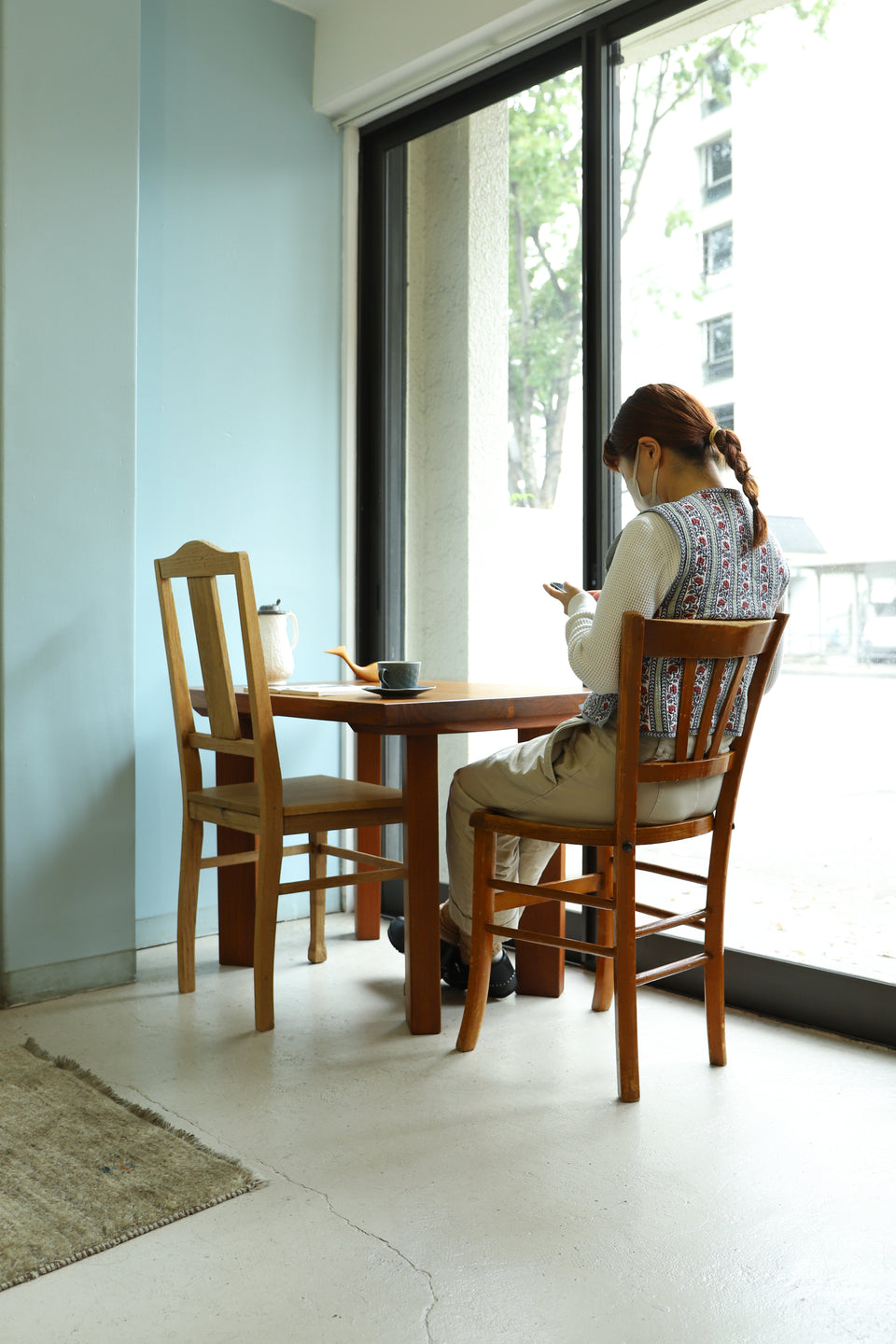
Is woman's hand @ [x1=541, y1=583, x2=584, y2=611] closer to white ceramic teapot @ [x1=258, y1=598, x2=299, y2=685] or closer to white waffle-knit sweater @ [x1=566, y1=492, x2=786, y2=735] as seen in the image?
white waffle-knit sweater @ [x1=566, y1=492, x2=786, y2=735]

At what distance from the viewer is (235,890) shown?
275cm

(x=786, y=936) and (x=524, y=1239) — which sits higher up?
(x=786, y=936)

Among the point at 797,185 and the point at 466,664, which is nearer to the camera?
the point at 797,185

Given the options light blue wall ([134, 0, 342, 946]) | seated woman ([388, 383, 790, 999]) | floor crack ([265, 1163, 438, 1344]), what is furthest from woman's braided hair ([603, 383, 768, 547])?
light blue wall ([134, 0, 342, 946])

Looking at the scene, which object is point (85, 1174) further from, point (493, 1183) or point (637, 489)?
point (637, 489)

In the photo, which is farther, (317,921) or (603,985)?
(317,921)

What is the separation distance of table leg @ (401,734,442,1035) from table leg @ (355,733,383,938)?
28.9 inches

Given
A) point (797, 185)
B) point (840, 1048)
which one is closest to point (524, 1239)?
point (840, 1048)

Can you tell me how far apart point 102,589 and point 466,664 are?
108 cm

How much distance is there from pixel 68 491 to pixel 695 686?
151cm

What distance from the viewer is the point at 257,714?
227cm

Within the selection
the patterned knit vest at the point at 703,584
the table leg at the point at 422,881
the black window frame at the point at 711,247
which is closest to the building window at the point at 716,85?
the black window frame at the point at 711,247

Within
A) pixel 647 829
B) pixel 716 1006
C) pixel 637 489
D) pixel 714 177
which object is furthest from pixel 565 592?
pixel 714 177

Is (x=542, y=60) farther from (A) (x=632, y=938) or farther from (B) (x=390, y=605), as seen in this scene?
(A) (x=632, y=938)
